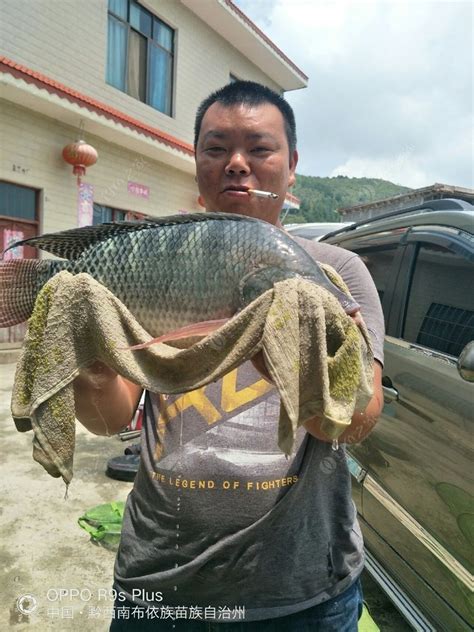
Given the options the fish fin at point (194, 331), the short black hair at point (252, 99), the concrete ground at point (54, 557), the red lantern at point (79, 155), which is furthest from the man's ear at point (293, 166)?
→ the red lantern at point (79, 155)

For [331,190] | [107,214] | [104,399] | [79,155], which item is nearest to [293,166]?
[104,399]

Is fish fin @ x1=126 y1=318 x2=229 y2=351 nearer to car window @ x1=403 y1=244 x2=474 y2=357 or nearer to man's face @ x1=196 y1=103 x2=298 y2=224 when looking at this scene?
man's face @ x1=196 y1=103 x2=298 y2=224

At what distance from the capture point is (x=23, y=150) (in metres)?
7.95

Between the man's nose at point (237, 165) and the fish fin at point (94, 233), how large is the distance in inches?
10.0

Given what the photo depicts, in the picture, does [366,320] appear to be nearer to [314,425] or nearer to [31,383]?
[314,425]

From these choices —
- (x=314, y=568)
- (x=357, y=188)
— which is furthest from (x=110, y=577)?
(x=357, y=188)

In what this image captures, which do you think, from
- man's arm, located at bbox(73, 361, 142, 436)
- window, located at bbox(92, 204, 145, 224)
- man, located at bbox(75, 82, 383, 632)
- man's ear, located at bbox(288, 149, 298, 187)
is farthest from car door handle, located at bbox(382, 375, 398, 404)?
window, located at bbox(92, 204, 145, 224)

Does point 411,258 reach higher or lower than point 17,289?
higher

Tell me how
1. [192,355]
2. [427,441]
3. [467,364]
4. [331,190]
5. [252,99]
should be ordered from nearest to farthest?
[192,355] → [252,99] → [467,364] → [427,441] → [331,190]

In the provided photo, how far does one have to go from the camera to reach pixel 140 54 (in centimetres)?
1035

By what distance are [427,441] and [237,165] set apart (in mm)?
1520

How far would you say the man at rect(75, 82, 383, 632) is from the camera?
1264 millimetres

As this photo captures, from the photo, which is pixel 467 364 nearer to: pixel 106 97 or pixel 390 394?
pixel 390 394

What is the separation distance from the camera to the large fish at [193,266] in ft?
3.62
